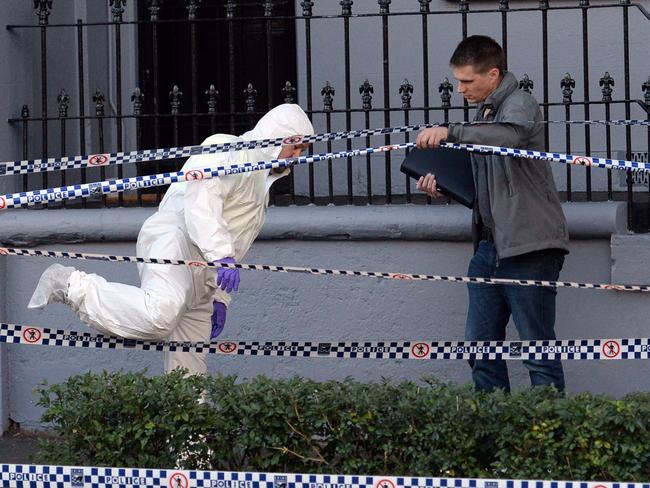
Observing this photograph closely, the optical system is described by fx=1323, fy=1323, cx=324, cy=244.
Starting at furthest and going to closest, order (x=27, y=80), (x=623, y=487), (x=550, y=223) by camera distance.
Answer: (x=27, y=80) → (x=550, y=223) → (x=623, y=487)

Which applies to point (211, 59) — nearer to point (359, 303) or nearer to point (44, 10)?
point (44, 10)

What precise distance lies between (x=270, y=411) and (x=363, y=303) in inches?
103

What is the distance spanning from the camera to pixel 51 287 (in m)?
5.48

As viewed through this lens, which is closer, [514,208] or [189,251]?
[189,251]

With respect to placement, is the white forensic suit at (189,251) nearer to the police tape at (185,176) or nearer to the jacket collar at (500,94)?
the police tape at (185,176)

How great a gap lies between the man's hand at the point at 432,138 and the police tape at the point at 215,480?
155 centimetres

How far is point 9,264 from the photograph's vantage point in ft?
24.6

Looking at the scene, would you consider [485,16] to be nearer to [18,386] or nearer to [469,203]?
[469,203]

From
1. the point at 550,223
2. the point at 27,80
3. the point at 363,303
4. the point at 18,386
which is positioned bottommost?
the point at 18,386

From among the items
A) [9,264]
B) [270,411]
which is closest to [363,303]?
[9,264]

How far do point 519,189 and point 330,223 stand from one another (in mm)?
1466

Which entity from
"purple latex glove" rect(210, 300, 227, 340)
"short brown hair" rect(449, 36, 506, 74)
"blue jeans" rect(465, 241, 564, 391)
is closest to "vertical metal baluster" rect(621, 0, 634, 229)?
"blue jeans" rect(465, 241, 564, 391)

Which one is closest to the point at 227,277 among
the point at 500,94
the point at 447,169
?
the point at 447,169

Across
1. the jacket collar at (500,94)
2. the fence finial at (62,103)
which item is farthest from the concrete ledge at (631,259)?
the fence finial at (62,103)
